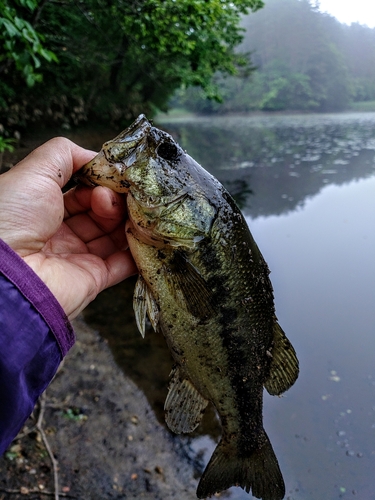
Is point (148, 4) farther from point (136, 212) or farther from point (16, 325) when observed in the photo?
point (16, 325)

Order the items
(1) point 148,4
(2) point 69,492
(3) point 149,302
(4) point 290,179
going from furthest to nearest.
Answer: (4) point 290,179 < (1) point 148,4 < (2) point 69,492 < (3) point 149,302

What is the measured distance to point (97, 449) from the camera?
4.38 metres

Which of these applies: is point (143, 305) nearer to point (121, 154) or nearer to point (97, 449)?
point (121, 154)

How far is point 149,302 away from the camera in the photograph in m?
2.28

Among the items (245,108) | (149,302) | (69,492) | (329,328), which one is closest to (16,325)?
(149,302)

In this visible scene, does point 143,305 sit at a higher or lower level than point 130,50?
lower

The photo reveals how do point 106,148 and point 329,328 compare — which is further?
point 329,328

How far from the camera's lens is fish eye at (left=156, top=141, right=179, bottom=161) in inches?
85.3

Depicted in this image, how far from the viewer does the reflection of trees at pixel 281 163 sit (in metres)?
15.7

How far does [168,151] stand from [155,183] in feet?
0.69

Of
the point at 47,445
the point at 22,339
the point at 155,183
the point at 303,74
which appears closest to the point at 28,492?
the point at 47,445

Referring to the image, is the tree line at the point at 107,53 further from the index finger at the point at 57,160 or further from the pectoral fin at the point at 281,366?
the pectoral fin at the point at 281,366

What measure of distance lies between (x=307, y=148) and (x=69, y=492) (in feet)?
87.9

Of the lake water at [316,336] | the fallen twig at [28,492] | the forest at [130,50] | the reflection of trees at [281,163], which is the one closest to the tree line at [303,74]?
the forest at [130,50]
